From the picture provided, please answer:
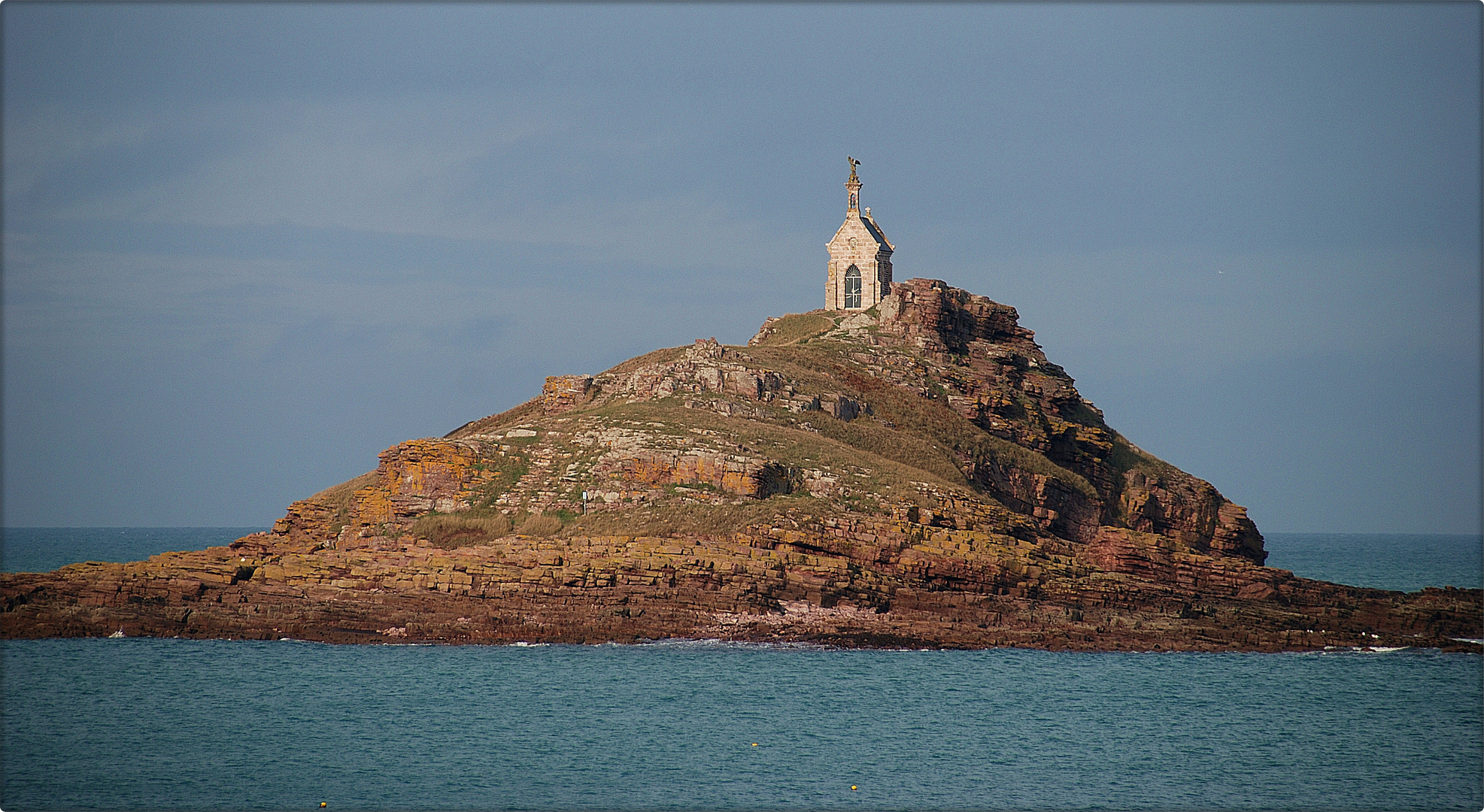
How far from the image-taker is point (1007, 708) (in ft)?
135

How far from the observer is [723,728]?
38.0 m

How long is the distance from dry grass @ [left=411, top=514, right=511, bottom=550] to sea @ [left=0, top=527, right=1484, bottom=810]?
25.1ft

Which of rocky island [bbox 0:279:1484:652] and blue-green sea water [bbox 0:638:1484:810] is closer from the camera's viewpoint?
blue-green sea water [bbox 0:638:1484:810]

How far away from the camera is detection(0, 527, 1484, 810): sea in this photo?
106 ft

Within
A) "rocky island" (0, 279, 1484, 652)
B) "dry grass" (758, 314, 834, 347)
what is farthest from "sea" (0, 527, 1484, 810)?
"dry grass" (758, 314, 834, 347)

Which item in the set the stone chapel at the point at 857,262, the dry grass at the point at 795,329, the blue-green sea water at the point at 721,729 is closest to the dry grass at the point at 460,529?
the blue-green sea water at the point at 721,729

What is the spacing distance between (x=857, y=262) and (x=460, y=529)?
41276 mm

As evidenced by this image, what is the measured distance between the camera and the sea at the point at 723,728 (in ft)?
106

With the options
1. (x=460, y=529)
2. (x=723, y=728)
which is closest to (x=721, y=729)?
(x=723, y=728)

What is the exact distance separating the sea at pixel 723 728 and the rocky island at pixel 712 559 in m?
1.56

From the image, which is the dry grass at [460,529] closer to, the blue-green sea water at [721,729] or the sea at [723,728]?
the blue-green sea water at [721,729]

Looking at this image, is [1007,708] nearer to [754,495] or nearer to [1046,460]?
[754,495]

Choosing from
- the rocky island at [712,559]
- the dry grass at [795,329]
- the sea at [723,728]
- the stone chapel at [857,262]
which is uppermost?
the stone chapel at [857,262]

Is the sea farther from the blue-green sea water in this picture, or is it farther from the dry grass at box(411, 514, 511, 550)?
the dry grass at box(411, 514, 511, 550)
